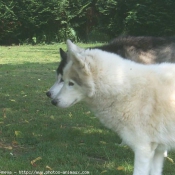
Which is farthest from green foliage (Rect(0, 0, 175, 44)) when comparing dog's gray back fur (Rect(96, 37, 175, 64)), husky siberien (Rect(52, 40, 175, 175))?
husky siberien (Rect(52, 40, 175, 175))

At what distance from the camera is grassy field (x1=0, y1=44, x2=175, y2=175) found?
4.40m

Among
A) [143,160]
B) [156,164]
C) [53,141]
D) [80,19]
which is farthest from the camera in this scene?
[80,19]

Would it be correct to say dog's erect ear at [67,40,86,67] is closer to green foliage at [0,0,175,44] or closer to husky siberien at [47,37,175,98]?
husky siberien at [47,37,175,98]

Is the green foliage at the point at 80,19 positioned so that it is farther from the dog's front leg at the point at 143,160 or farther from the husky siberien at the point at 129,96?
the dog's front leg at the point at 143,160

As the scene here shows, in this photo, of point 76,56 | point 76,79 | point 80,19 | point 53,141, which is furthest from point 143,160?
point 80,19

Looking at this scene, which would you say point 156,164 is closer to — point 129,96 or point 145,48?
point 129,96

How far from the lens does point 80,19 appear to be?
2578cm

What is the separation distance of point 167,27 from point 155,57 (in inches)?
717

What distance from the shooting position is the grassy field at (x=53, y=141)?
4.40 m

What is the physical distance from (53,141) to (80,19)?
21.2 m

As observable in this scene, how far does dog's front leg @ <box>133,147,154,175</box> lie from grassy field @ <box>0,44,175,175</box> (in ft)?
2.51

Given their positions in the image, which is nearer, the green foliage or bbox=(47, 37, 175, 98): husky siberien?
bbox=(47, 37, 175, 98): husky siberien

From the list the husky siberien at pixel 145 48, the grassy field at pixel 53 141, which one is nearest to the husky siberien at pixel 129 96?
the grassy field at pixel 53 141

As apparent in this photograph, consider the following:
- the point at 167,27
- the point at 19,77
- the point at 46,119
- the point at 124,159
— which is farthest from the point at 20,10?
the point at 124,159
